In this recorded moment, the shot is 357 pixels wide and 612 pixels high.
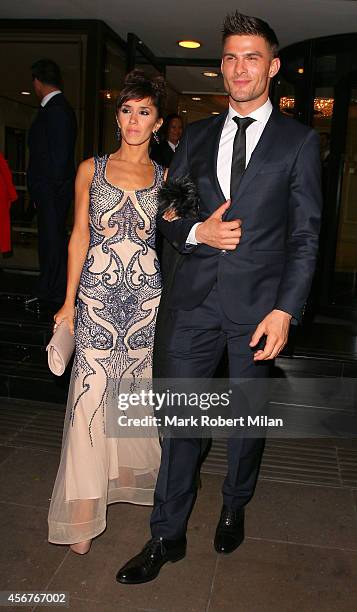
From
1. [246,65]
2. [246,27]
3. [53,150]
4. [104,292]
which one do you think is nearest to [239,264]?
[104,292]

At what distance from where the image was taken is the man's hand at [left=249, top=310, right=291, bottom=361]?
2.09 meters

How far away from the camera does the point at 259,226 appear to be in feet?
7.11

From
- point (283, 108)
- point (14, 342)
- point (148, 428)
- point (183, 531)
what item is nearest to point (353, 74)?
point (283, 108)

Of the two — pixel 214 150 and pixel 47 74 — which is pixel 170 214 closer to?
pixel 214 150

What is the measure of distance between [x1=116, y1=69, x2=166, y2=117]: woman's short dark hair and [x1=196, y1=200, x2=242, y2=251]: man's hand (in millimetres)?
619

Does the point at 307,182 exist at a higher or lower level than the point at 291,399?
higher

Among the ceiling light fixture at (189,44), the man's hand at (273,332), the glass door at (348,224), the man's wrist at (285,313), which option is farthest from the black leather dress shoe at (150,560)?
the ceiling light fixture at (189,44)

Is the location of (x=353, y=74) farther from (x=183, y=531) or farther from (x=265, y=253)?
(x=183, y=531)

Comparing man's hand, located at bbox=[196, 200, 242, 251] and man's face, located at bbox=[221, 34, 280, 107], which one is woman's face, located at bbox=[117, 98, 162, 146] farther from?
man's hand, located at bbox=[196, 200, 242, 251]

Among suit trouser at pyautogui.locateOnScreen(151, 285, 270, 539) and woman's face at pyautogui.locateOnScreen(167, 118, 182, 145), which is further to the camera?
woman's face at pyautogui.locateOnScreen(167, 118, 182, 145)

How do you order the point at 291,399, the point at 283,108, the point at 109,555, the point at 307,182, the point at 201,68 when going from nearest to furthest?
1. the point at 307,182
2. the point at 109,555
3. the point at 291,399
4. the point at 283,108
5. the point at 201,68

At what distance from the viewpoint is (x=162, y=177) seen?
254 cm

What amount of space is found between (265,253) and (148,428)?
3.43 feet

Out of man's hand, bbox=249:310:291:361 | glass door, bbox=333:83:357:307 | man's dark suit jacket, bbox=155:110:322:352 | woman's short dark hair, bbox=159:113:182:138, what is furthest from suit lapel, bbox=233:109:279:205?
woman's short dark hair, bbox=159:113:182:138
